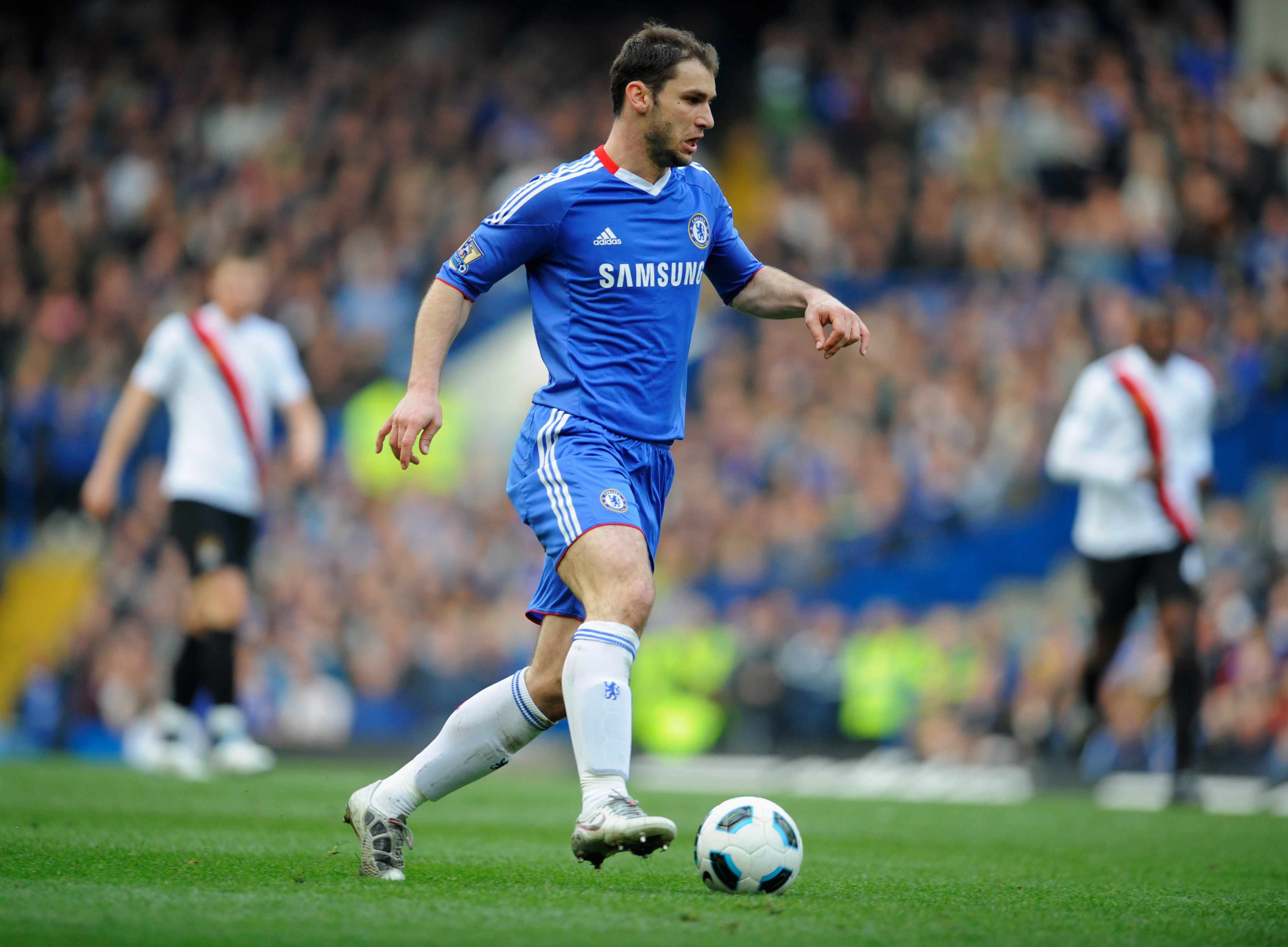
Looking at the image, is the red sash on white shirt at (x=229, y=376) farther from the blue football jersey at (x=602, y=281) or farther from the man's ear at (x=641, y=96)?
the man's ear at (x=641, y=96)

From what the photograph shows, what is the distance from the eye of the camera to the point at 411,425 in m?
4.00

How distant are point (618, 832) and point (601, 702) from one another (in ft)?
1.24

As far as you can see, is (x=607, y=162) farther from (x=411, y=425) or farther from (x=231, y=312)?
(x=231, y=312)

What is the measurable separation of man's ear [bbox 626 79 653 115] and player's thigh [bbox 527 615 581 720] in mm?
1497

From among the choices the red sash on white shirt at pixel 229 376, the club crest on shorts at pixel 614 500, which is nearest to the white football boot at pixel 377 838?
the club crest on shorts at pixel 614 500

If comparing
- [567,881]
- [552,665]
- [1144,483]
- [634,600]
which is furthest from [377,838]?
[1144,483]

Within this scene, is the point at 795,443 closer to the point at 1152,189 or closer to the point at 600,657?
the point at 1152,189

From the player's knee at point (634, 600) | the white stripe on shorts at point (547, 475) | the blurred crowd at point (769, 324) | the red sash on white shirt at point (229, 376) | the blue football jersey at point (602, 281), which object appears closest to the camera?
the player's knee at point (634, 600)

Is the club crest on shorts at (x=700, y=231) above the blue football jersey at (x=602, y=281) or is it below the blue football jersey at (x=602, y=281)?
above

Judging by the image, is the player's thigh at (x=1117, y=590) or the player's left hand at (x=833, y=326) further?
the player's thigh at (x=1117, y=590)

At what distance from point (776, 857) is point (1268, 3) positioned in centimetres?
1704

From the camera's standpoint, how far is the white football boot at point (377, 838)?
13.6 feet

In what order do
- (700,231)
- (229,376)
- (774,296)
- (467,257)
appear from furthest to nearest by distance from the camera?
(229,376) < (774,296) < (700,231) < (467,257)

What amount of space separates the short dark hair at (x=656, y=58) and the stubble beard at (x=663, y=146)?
103 millimetres
